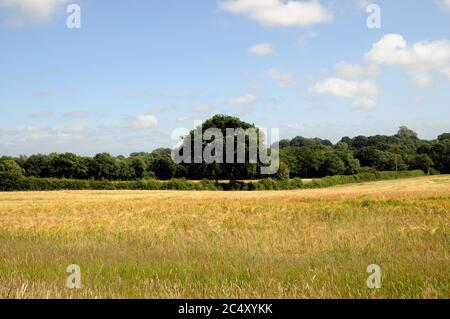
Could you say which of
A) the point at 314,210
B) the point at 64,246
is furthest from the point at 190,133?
the point at 64,246

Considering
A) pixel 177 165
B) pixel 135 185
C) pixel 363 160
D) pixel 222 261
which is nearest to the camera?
pixel 222 261

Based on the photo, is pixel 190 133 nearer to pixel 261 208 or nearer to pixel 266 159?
pixel 266 159

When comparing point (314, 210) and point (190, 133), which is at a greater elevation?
point (190, 133)

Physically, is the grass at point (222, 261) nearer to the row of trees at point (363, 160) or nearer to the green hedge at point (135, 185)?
Answer: the green hedge at point (135, 185)

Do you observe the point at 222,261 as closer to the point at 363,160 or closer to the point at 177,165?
the point at 177,165

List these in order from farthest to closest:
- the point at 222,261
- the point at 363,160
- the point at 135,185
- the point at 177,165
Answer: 1. the point at 363,160
2. the point at 177,165
3. the point at 135,185
4. the point at 222,261

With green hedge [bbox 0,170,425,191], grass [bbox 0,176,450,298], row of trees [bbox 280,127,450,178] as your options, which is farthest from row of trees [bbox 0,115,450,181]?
grass [bbox 0,176,450,298]

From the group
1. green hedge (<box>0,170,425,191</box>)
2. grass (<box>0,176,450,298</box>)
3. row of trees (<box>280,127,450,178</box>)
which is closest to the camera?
grass (<box>0,176,450,298</box>)

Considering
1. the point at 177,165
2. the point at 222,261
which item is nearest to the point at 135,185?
the point at 177,165

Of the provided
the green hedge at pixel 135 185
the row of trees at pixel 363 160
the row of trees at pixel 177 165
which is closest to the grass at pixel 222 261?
the green hedge at pixel 135 185

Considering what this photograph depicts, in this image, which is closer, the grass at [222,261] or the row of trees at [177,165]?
the grass at [222,261]

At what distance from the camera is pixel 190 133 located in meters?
71.8

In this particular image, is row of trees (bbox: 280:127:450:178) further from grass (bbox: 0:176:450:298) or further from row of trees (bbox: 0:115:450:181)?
grass (bbox: 0:176:450:298)
